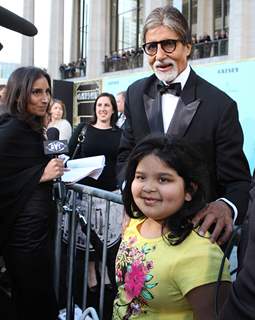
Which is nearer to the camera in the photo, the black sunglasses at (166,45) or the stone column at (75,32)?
the black sunglasses at (166,45)

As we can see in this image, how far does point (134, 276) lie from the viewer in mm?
1770

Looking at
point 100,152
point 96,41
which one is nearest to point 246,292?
point 100,152

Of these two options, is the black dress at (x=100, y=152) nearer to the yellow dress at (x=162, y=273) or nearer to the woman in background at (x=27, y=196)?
the woman in background at (x=27, y=196)

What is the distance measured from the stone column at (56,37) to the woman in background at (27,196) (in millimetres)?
29596

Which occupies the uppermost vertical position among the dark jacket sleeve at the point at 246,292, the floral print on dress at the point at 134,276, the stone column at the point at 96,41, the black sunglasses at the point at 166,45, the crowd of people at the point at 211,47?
the stone column at the point at 96,41

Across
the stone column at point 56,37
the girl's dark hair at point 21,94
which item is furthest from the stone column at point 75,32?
the girl's dark hair at point 21,94

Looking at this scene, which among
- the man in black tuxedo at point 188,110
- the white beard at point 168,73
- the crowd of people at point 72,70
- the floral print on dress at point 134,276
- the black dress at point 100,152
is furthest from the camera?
the crowd of people at point 72,70

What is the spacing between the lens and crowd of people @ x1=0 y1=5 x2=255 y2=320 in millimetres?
1618

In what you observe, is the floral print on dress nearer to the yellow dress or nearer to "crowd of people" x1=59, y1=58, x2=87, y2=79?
the yellow dress

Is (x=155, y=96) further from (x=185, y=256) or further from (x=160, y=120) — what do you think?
(x=185, y=256)

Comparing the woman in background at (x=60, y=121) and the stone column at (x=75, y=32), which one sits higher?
the stone column at (x=75, y=32)

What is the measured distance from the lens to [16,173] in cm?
293

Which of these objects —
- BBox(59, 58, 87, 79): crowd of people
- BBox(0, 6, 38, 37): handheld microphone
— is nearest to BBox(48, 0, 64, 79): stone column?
BBox(59, 58, 87, 79): crowd of people

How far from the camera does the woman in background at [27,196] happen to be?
9.55 feet
